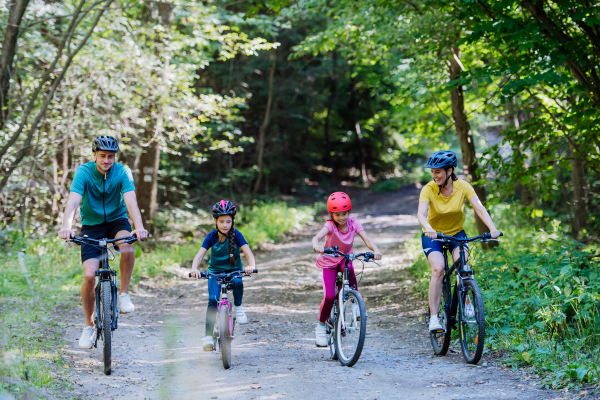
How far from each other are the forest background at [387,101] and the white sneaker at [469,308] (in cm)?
64

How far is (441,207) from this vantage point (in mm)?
5922

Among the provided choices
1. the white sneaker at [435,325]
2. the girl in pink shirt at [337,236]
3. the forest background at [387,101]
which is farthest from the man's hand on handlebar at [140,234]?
the forest background at [387,101]

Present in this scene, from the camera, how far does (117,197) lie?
18.8 feet

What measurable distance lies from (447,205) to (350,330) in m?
1.76

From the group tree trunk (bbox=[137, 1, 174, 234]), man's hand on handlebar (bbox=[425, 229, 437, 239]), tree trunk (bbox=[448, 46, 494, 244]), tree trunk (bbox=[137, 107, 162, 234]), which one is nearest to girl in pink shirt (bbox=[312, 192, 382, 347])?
man's hand on handlebar (bbox=[425, 229, 437, 239])

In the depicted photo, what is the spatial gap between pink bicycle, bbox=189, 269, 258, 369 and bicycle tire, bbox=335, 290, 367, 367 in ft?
3.53

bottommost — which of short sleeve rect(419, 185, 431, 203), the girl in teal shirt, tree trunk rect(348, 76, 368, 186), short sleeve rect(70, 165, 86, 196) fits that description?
the girl in teal shirt

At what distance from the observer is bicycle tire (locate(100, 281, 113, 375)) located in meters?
5.17

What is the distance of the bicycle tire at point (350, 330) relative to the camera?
17.5 ft

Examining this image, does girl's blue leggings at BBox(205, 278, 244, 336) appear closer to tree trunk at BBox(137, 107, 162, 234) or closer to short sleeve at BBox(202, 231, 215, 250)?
short sleeve at BBox(202, 231, 215, 250)

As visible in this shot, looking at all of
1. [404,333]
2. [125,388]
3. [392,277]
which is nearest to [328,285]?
[404,333]

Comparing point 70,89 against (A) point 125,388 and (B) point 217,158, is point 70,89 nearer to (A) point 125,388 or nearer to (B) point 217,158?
(A) point 125,388

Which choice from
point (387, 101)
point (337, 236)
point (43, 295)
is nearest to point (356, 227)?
point (337, 236)

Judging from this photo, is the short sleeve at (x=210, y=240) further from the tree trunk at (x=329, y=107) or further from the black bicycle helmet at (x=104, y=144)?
the tree trunk at (x=329, y=107)
